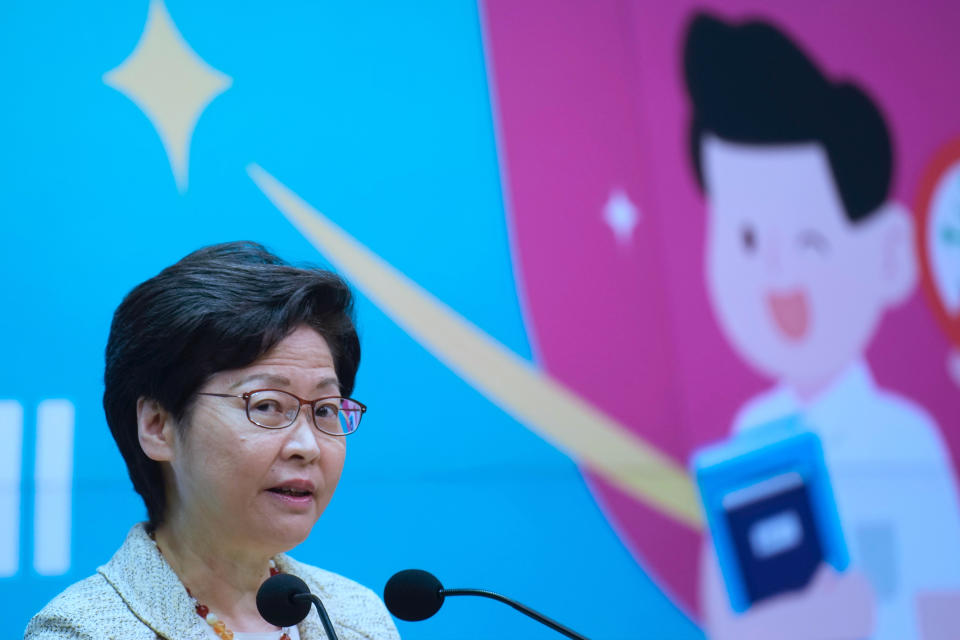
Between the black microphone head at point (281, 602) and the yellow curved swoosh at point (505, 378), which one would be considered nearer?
the black microphone head at point (281, 602)

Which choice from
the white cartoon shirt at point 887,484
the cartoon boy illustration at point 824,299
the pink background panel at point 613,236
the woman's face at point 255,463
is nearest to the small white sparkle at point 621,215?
the pink background panel at point 613,236

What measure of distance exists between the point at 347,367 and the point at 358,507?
623 mm

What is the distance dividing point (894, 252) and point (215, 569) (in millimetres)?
2187

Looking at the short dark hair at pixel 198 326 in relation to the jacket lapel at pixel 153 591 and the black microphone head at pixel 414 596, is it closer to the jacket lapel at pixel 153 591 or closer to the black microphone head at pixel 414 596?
the jacket lapel at pixel 153 591

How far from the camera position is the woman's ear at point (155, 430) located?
157 centimetres

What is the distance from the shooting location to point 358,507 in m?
2.24

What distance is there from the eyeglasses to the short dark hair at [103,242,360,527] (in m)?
0.06

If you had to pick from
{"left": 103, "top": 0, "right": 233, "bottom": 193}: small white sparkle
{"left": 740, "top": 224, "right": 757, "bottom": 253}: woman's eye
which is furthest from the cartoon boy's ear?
{"left": 103, "top": 0, "right": 233, "bottom": 193}: small white sparkle

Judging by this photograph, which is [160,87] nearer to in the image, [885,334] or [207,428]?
[207,428]

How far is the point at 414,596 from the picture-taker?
143 centimetres

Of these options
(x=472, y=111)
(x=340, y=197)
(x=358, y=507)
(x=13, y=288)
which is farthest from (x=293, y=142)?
(x=358, y=507)

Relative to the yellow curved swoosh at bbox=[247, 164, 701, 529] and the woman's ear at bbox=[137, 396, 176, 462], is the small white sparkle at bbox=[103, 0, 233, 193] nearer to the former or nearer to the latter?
the yellow curved swoosh at bbox=[247, 164, 701, 529]

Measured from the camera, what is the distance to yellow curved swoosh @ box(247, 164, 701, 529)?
232cm

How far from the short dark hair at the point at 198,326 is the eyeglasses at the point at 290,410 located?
2.2 inches
